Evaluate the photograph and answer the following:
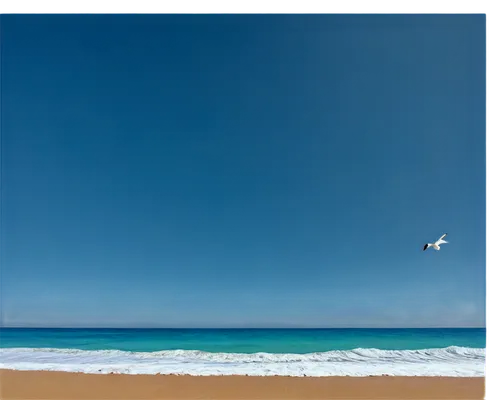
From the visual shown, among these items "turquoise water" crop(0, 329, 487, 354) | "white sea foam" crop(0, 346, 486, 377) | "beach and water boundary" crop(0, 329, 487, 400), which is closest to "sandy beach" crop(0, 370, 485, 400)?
"beach and water boundary" crop(0, 329, 487, 400)

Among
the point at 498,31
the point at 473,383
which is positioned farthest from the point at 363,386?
the point at 498,31

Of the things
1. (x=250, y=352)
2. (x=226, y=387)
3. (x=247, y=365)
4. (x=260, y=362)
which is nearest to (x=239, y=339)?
(x=250, y=352)

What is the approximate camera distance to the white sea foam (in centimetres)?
425

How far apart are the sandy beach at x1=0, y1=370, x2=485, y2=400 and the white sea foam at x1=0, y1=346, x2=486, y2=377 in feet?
0.93

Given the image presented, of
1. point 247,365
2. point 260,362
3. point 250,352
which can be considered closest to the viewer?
point 247,365

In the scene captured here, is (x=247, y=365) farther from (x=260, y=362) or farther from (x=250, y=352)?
(x=250, y=352)

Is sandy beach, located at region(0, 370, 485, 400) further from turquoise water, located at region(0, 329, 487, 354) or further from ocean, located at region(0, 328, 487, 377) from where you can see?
turquoise water, located at region(0, 329, 487, 354)

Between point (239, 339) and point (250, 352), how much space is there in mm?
1662

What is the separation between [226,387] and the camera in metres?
3.57

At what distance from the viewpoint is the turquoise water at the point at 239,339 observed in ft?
21.1

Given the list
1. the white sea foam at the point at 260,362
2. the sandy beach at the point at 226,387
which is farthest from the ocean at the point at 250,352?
the sandy beach at the point at 226,387

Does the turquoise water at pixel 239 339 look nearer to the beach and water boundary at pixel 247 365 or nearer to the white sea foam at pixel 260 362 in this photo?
the beach and water boundary at pixel 247 365

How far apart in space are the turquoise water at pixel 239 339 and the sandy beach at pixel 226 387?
92.0 inches

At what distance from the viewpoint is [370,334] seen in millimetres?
7527
